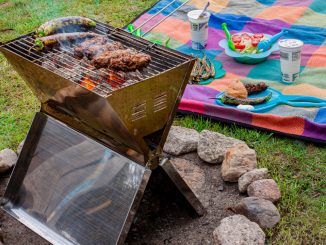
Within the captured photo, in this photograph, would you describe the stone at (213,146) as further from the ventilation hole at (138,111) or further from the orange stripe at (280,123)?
the ventilation hole at (138,111)

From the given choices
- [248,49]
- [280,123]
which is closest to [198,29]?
[248,49]

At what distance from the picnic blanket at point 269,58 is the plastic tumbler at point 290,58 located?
0.27ft

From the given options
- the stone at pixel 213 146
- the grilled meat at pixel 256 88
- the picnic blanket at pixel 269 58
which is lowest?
the picnic blanket at pixel 269 58

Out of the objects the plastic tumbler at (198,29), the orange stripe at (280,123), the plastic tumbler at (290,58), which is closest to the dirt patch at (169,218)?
the orange stripe at (280,123)

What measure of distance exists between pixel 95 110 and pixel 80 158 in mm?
493

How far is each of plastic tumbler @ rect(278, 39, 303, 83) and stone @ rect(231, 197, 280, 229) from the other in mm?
1728

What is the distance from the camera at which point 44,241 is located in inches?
119

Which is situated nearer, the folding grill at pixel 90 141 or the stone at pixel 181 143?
the folding grill at pixel 90 141

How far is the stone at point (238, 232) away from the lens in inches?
103

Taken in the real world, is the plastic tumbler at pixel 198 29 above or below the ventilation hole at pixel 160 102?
below

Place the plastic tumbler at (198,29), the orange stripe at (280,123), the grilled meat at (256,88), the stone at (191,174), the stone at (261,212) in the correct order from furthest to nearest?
1. the plastic tumbler at (198,29)
2. the grilled meat at (256,88)
3. the orange stripe at (280,123)
4. the stone at (191,174)
5. the stone at (261,212)

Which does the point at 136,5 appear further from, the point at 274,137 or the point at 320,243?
the point at 320,243

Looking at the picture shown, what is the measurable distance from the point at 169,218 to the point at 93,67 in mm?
1076

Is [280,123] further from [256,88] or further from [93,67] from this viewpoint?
[93,67]
